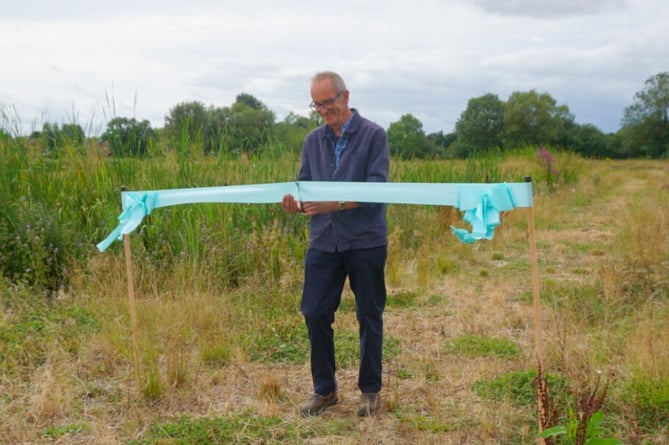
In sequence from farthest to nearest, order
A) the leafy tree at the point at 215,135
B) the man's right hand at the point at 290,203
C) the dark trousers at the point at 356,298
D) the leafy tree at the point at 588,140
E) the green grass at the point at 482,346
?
the leafy tree at the point at 588,140 < the leafy tree at the point at 215,135 < the green grass at the point at 482,346 < the dark trousers at the point at 356,298 < the man's right hand at the point at 290,203

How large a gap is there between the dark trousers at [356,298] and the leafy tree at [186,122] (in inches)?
179

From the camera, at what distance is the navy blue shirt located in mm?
3682

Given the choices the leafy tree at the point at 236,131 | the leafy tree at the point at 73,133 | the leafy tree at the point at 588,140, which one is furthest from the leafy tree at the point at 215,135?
the leafy tree at the point at 588,140

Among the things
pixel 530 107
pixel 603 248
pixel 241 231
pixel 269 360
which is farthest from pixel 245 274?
pixel 530 107

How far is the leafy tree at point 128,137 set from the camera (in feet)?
26.2

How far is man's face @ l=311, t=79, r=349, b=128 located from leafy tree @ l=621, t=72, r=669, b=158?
54.6 meters

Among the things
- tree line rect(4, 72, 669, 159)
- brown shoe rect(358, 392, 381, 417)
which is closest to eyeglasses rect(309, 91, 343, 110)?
brown shoe rect(358, 392, 381, 417)

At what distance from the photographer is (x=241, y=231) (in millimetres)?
7406

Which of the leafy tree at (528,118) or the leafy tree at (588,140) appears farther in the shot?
the leafy tree at (588,140)

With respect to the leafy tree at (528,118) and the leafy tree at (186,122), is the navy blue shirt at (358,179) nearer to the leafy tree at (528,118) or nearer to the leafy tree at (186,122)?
the leafy tree at (186,122)

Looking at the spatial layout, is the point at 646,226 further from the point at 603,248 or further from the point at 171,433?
the point at 171,433

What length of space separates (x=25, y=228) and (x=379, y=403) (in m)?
4.40

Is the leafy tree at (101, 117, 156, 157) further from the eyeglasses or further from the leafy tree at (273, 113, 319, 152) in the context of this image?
the eyeglasses

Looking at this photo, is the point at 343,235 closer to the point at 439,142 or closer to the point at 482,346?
the point at 482,346
